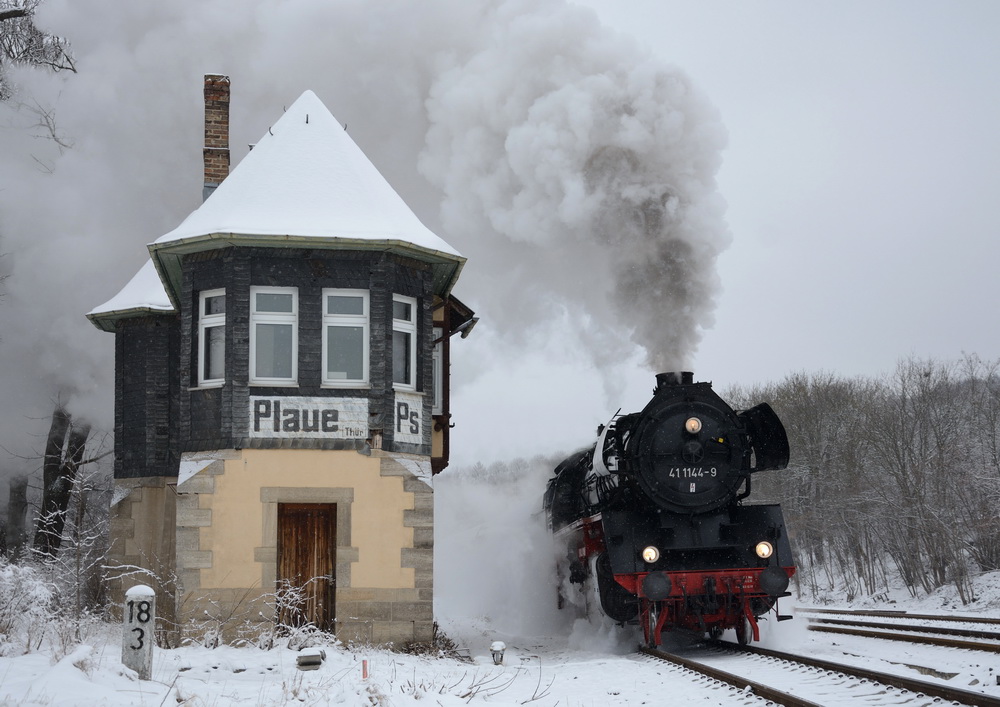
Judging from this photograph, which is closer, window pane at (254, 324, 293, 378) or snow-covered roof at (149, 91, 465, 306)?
snow-covered roof at (149, 91, 465, 306)

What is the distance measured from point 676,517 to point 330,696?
5899 millimetres

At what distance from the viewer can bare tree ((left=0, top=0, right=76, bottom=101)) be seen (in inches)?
311

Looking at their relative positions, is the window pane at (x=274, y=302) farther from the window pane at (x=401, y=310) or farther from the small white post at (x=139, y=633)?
the small white post at (x=139, y=633)

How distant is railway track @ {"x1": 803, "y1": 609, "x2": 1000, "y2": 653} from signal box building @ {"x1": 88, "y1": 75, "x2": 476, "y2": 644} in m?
5.70

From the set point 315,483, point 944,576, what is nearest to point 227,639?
point 315,483

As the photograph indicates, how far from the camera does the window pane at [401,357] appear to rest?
12844 millimetres

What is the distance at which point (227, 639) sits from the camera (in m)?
11.7

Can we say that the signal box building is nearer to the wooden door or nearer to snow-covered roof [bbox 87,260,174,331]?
the wooden door

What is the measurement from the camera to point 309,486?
12.2m

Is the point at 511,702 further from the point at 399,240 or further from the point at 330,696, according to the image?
the point at 399,240

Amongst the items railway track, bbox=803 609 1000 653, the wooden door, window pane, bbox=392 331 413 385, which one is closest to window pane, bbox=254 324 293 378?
window pane, bbox=392 331 413 385

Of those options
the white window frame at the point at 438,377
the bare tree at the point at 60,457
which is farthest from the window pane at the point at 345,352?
the bare tree at the point at 60,457

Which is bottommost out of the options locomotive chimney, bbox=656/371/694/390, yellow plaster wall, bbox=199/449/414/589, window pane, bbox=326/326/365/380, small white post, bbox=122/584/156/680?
small white post, bbox=122/584/156/680

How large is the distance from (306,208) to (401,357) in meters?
2.18
